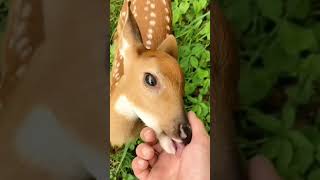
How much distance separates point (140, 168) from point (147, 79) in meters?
0.14

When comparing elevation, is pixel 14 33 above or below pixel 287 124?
above

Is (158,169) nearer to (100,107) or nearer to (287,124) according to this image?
(100,107)

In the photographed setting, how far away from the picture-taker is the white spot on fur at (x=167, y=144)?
3.00 feet

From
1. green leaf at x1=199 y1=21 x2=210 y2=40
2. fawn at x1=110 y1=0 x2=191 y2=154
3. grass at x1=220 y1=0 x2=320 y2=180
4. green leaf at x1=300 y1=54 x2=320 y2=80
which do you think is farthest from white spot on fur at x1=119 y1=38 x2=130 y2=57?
green leaf at x1=300 y1=54 x2=320 y2=80

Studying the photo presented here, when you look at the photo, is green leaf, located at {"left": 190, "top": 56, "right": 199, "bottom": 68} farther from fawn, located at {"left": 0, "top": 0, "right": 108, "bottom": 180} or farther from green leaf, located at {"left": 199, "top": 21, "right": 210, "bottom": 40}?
fawn, located at {"left": 0, "top": 0, "right": 108, "bottom": 180}

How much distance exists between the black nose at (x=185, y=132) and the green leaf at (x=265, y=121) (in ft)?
0.60

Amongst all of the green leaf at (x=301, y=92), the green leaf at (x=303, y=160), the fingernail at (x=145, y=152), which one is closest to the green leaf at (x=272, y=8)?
the green leaf at (x=301, y=92)

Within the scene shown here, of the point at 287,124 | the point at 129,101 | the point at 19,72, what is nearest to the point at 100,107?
the point at 129,101

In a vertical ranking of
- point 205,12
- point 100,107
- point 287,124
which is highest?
point 205,12

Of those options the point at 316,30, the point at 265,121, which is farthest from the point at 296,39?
the point at 265,121

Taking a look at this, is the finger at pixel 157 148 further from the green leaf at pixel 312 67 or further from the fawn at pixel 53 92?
the green leaf at pixel 312 67

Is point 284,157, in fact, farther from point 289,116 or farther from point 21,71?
point 21,71

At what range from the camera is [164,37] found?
923 millimetres

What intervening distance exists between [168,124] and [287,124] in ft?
0.82
